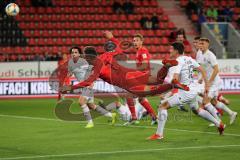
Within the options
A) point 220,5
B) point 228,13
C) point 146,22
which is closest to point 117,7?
point 146,22

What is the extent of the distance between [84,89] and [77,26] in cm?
2016

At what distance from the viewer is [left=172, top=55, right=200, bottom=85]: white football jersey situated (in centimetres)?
1418

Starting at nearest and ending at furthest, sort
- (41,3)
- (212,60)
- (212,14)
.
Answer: (212,60) → (41,3) → (212,14)

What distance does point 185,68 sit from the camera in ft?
46.9

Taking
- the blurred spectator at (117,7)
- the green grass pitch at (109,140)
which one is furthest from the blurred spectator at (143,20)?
the green grass pitch at (109,140)

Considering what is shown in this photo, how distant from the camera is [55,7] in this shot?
37.6 meters

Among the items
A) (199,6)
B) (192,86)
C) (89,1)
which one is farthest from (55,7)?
(192,86)

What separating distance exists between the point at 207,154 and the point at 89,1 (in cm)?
2744

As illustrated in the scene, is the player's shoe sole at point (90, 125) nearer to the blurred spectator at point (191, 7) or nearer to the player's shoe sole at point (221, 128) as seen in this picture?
the player's shoe sole at point (221, 128)

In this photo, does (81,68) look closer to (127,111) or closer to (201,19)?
(127,111)

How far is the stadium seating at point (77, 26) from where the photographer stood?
3544 centimetres

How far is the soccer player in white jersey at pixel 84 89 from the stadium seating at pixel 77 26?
1638cm

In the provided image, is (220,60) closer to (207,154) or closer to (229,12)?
(229,12)

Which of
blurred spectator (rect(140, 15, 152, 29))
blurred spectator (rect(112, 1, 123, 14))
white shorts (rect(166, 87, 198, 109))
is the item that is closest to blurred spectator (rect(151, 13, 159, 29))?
blurred spectator (rect(140, 15, 152, 29))
